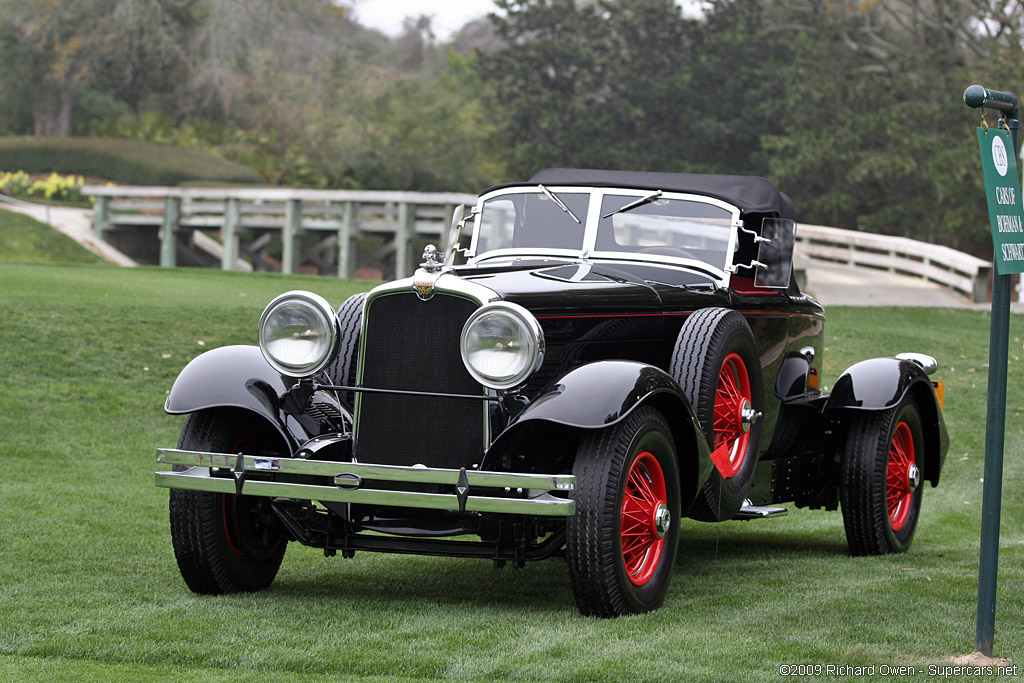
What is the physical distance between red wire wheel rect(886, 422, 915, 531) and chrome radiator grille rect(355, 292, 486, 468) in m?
3.01

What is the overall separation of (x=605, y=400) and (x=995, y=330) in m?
1.46

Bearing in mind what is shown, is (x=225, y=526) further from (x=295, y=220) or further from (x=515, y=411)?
(x=295, y=220)

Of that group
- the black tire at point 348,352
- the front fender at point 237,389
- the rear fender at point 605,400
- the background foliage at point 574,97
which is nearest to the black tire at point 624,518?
the rear fender at point 605,400

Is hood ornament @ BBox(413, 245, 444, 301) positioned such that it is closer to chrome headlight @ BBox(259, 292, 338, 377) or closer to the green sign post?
chrome headlight @ BBox(259, 292, 338, 377)

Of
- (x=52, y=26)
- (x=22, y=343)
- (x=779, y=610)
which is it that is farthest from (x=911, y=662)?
(x=52, y=26)

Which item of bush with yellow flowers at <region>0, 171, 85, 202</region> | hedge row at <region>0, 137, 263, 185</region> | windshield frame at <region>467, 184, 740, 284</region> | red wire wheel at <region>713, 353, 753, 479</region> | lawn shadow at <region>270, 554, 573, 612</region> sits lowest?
lawn shadow at <region>270, 554, 573, 612</region>

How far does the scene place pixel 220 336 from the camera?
12.8 metres

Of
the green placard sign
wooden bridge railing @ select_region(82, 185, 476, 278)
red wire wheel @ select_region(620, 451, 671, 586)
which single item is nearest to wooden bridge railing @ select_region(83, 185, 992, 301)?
wooden bridge railing @ select_region(82, 185, 476, 278)

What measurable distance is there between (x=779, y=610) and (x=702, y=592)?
0.60 m

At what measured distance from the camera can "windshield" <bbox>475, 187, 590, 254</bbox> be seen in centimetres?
675

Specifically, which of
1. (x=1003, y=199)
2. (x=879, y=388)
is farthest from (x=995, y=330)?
(x=879, y=388)

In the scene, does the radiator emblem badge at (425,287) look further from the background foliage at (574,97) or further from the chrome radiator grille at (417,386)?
the background foliage at (574,97)

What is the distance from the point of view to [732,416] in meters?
6.27

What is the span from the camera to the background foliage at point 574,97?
33938 millimetres
